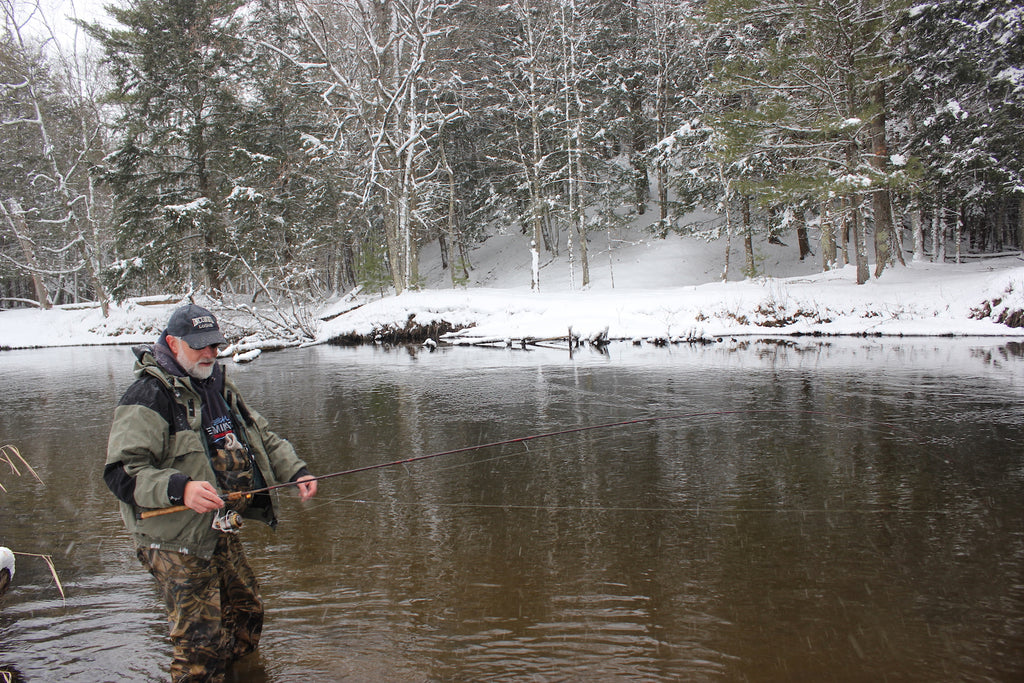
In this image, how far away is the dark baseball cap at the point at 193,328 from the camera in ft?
9.33

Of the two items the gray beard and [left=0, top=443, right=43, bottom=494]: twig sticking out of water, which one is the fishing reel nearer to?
the gray beard

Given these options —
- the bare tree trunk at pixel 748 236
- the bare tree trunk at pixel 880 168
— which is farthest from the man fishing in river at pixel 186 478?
Result: the bare tree trunk at pixel 748 236

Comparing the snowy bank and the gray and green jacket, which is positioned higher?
the snowy bank

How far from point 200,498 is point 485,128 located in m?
35.1

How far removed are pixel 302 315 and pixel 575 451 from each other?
20.0 m

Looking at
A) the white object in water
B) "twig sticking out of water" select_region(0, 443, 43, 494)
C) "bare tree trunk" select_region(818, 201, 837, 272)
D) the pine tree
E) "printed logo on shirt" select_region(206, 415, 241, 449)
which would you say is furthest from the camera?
the pine tree

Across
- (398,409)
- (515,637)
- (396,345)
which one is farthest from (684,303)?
(515,637)

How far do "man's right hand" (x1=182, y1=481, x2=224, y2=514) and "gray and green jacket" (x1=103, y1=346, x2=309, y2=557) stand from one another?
3 centimetres

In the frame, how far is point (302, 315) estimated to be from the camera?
25.4 m

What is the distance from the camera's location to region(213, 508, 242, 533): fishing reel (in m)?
2.86

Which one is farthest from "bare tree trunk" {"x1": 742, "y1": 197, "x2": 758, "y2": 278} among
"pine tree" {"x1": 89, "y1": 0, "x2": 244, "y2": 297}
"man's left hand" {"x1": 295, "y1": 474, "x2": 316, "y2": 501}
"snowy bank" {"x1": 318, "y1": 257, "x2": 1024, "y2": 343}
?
"man's left hand" {"x1": 295, "y1": 474, "x2": 316, "y2": 501}

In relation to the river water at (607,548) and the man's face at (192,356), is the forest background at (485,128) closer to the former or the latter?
the river water at (607,548)

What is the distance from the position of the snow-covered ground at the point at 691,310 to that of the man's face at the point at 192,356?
54.5 ft

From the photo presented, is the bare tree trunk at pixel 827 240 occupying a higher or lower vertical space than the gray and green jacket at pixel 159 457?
higher
